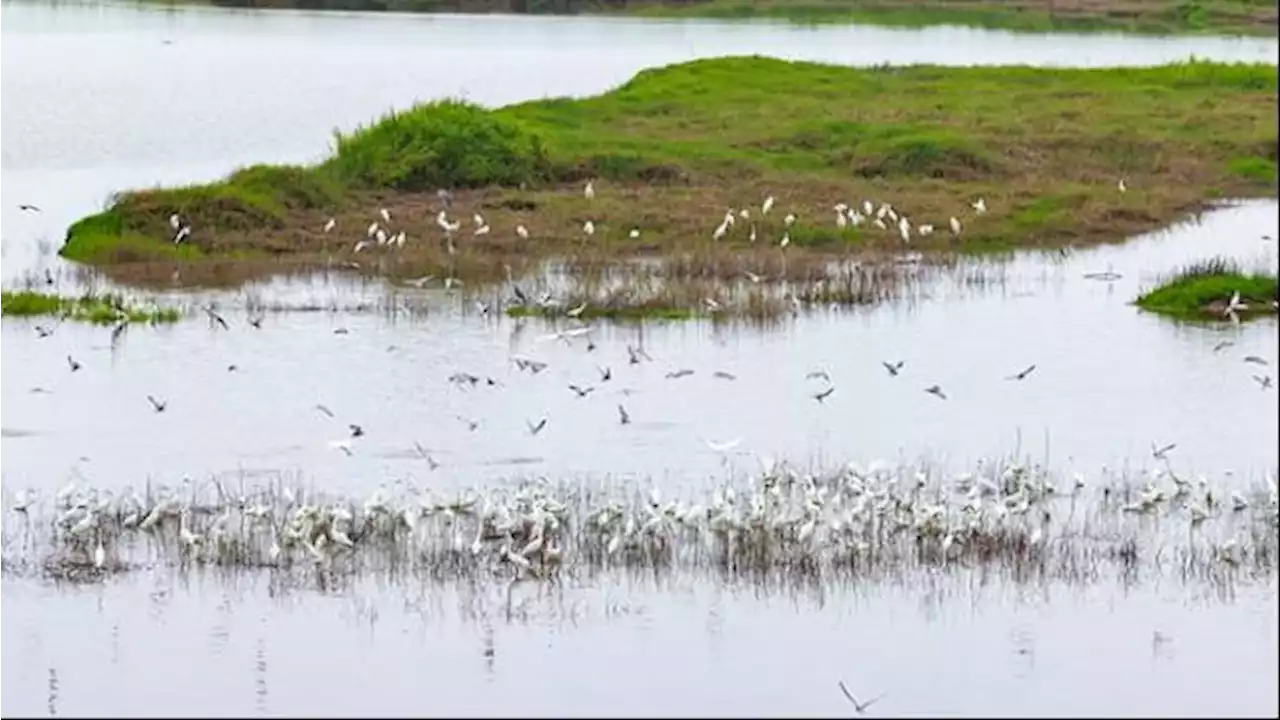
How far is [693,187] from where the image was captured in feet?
93.0

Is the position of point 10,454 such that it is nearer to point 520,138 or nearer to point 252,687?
point 252,687

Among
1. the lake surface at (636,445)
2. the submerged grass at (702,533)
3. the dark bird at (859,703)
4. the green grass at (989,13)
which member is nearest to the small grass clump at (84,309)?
the lake surface at (636,445)

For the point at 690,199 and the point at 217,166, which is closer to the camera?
the point at 690,199

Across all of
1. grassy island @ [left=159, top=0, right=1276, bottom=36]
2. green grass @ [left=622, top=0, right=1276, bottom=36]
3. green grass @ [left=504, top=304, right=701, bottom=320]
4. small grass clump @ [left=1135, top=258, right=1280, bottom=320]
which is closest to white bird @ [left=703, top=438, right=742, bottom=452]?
green grass @ [left=504, top=304, right=701, bottom=320]

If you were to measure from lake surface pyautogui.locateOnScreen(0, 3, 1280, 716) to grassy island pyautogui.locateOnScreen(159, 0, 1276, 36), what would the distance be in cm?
3486

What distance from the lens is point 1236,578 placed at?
11555 millimetres

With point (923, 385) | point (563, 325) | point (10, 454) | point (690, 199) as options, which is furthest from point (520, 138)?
point (10, 454)

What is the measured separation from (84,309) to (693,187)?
9188 mm

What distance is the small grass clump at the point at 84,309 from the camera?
68.1 feet

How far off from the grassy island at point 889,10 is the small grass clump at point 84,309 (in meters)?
39.5

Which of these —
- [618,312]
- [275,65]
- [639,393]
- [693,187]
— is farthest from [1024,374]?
[275,65]

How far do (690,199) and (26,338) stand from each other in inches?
359

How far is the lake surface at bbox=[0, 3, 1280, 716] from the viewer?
10508mm

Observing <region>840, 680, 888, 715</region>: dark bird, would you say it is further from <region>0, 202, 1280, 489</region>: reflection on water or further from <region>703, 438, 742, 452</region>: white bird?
<region>703, 438, 742, 452</region>: white bird
